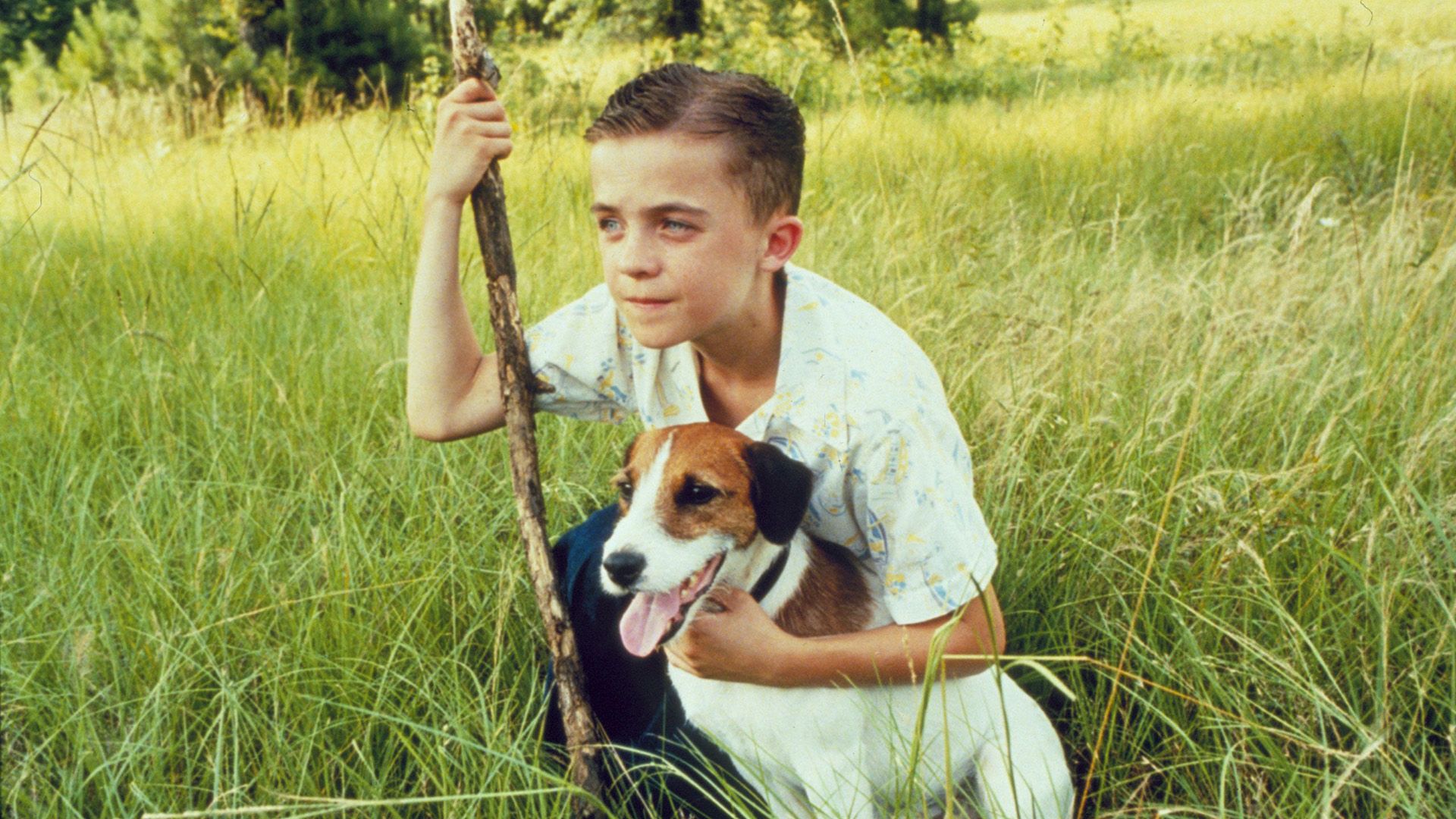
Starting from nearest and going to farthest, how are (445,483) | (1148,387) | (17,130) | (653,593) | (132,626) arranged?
(653,593) → (132,626) → (445,483) → (1148,387) → (17,130)

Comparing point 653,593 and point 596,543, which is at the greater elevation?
point 653,593

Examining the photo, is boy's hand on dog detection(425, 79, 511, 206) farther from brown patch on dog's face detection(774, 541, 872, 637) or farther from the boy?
brown patch on dog's face detection(774, 541, 872, 637)

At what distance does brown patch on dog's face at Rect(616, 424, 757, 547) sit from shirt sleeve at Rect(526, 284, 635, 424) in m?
0.39

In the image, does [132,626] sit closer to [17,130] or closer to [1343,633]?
[1343,633]

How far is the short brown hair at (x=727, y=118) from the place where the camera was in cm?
178

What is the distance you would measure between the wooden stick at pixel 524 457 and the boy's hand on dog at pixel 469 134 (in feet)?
0.09

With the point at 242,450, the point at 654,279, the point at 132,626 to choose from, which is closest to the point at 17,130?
the point at 242,450

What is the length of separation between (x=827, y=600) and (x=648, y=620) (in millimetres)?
360

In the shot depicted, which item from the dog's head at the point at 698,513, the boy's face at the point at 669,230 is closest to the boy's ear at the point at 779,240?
the boy's face at the point at 669,230

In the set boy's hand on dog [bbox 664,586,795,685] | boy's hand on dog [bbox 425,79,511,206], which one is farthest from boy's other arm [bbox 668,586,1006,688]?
boy's hand on dog [bbox 425,79,511,206]

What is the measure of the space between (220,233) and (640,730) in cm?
340

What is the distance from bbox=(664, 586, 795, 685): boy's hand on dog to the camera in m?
1.75

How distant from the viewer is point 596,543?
224 centimetres

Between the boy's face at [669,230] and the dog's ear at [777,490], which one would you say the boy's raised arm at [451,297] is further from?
the dog's ear at [777,490]
